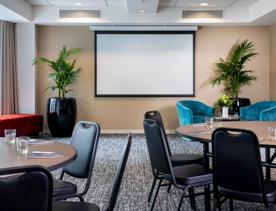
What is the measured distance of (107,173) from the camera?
451 cm

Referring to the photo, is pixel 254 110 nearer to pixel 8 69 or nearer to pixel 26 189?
pixel 8 69

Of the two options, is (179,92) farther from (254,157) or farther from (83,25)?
(254,157)

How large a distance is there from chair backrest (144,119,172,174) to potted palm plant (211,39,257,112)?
4.79m

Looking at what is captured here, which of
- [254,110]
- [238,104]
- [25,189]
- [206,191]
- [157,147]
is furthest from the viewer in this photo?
[238,104]

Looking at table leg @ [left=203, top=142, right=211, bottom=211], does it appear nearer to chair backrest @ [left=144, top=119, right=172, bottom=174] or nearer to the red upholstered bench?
chair backrest @ [left=144, top=119, right=172, bottom=174]

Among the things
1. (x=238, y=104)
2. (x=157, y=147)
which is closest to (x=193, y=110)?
(x=238, y=104)

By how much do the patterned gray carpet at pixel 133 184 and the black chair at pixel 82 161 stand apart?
2.84ft

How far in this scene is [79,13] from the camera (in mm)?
7285

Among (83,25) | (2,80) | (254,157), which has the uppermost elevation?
(83,25)

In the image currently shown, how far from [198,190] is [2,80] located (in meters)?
5.03

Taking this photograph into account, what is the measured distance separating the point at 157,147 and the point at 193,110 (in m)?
4.67

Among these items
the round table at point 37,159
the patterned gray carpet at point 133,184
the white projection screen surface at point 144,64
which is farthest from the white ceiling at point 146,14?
the round table at point 37,159

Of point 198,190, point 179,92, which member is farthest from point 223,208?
point 179,92

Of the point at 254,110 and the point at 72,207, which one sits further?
the point at 254,110
